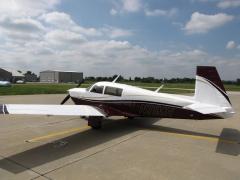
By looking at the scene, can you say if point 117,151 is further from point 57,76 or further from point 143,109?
point 57,76

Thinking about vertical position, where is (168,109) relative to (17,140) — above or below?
above

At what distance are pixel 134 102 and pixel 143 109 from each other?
482 millimetres

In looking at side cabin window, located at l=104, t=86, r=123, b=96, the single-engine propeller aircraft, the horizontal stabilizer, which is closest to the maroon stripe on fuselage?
the single-engine propeller aircraft

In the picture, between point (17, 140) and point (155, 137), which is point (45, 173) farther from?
point (155, 137)

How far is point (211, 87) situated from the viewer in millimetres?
8156

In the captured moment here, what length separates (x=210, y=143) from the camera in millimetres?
7832

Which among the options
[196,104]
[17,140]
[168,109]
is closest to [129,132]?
[168,109]

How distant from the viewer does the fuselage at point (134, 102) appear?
8.93 m

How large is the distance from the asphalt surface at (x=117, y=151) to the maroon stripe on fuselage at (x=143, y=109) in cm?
70

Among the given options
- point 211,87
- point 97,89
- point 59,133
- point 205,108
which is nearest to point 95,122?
point 59,133

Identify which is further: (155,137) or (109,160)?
(155,137)

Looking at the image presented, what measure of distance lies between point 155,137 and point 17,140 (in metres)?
4.76

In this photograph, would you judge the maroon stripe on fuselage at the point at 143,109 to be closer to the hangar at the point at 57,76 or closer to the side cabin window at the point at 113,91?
the side cabin window at the point at 113,91

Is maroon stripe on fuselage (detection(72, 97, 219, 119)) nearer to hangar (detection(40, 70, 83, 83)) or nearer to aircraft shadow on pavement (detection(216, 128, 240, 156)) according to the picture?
aircraft shadow on pavement (detection(216, 128, 240, 156))
